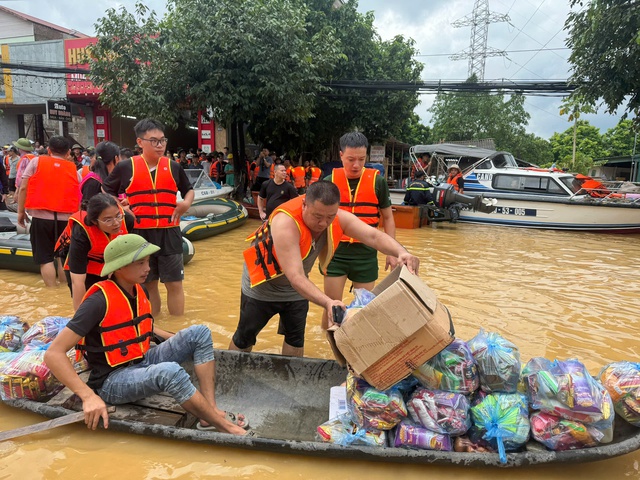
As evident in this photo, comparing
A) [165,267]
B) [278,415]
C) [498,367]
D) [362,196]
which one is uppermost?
[362,196]

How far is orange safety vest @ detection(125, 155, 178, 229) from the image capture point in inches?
182

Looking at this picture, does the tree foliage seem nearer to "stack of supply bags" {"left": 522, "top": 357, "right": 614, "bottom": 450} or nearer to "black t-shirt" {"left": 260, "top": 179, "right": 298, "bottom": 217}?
"black t-shirt" {"left": 260, "top": 179, "right": 298, "bottom": 217}

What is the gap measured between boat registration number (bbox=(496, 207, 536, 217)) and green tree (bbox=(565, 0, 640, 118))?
3.03 metres

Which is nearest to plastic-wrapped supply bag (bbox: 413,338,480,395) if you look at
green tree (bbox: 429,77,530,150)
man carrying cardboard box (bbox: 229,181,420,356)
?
man carrying cardboard box (bbox: 229,181,420,356)

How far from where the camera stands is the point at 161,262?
4.83 metres

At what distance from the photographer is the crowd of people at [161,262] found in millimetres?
2818

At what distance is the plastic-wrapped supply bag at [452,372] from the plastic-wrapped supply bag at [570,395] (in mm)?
323

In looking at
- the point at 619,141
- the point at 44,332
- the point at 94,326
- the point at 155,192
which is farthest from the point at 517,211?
the point at 619,141

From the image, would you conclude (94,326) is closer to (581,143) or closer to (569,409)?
(569,409)

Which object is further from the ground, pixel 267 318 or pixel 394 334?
pixel 394 334

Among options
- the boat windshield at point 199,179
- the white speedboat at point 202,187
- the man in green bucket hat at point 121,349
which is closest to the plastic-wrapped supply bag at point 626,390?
the man in green bucket hat at point 121,349

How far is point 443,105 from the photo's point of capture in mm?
39375

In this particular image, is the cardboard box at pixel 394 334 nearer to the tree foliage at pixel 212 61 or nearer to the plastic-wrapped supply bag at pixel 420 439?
the plastic-wrapped supply bag at pixel 420 439

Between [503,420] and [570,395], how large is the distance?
369 mm
